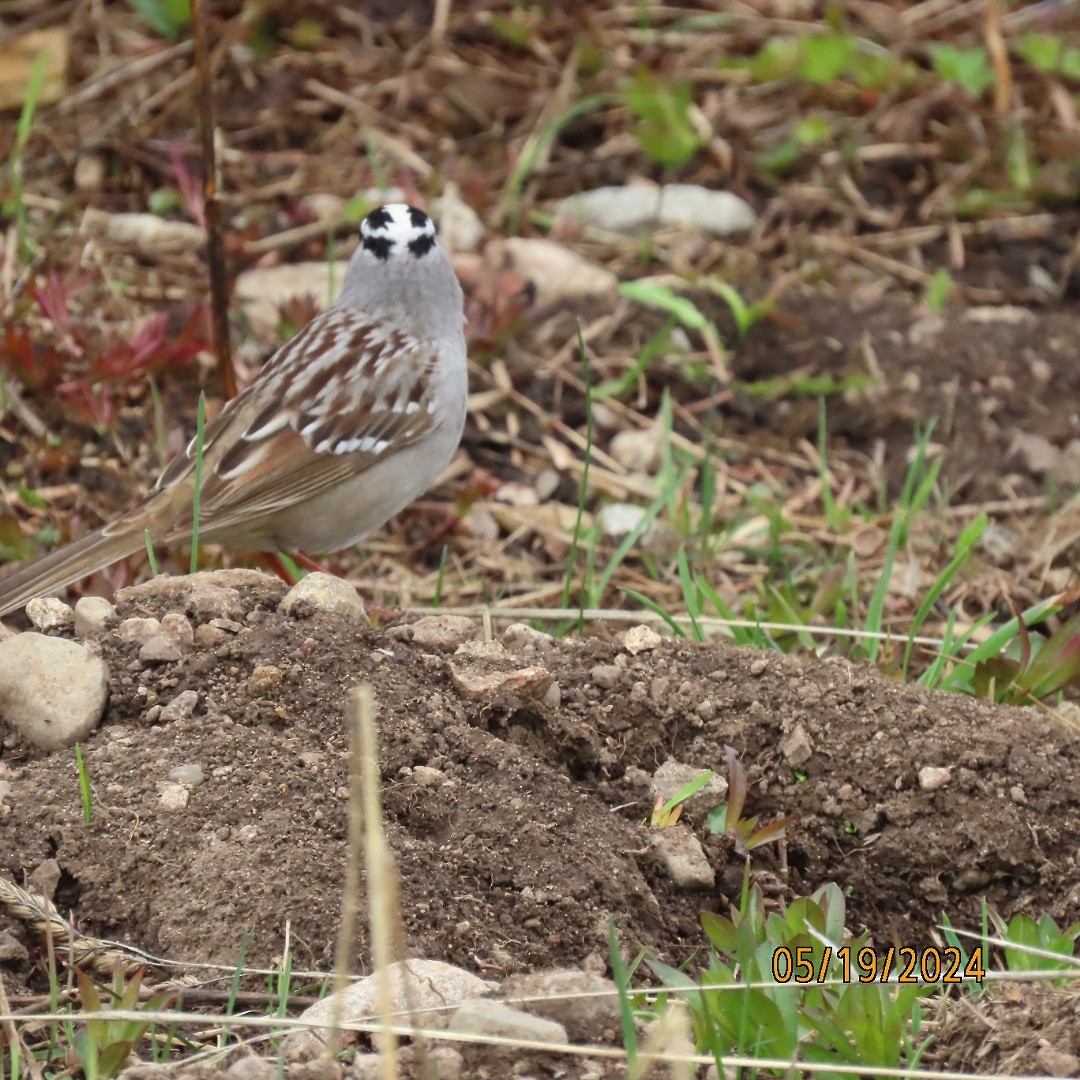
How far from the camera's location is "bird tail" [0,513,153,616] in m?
3.94

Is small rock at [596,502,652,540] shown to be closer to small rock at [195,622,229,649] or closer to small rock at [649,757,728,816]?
small rock at [649,757,728,816]

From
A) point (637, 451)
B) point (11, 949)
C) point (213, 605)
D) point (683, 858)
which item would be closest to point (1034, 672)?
point (683, 858)

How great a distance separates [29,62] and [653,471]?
129 inches

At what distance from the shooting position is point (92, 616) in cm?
318

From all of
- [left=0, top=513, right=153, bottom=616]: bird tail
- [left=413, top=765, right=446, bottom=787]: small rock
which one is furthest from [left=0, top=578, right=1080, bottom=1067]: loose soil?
[left=0, top=513, right=153, bottom=616]: bird tail

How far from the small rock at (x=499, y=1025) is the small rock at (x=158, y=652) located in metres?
1.03

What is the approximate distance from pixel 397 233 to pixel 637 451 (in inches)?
45.8

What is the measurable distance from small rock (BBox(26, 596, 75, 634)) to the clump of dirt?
9.1 inches

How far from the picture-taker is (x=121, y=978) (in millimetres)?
2480

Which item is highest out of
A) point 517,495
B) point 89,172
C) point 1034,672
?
point 89,172

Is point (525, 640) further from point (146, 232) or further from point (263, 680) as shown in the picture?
point (146, 232)

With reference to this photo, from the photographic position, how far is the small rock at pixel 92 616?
10.4 feet

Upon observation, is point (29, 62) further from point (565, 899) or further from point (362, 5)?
point (565, 899)

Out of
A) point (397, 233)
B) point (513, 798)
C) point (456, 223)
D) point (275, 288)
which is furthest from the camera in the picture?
point (456, 223)
